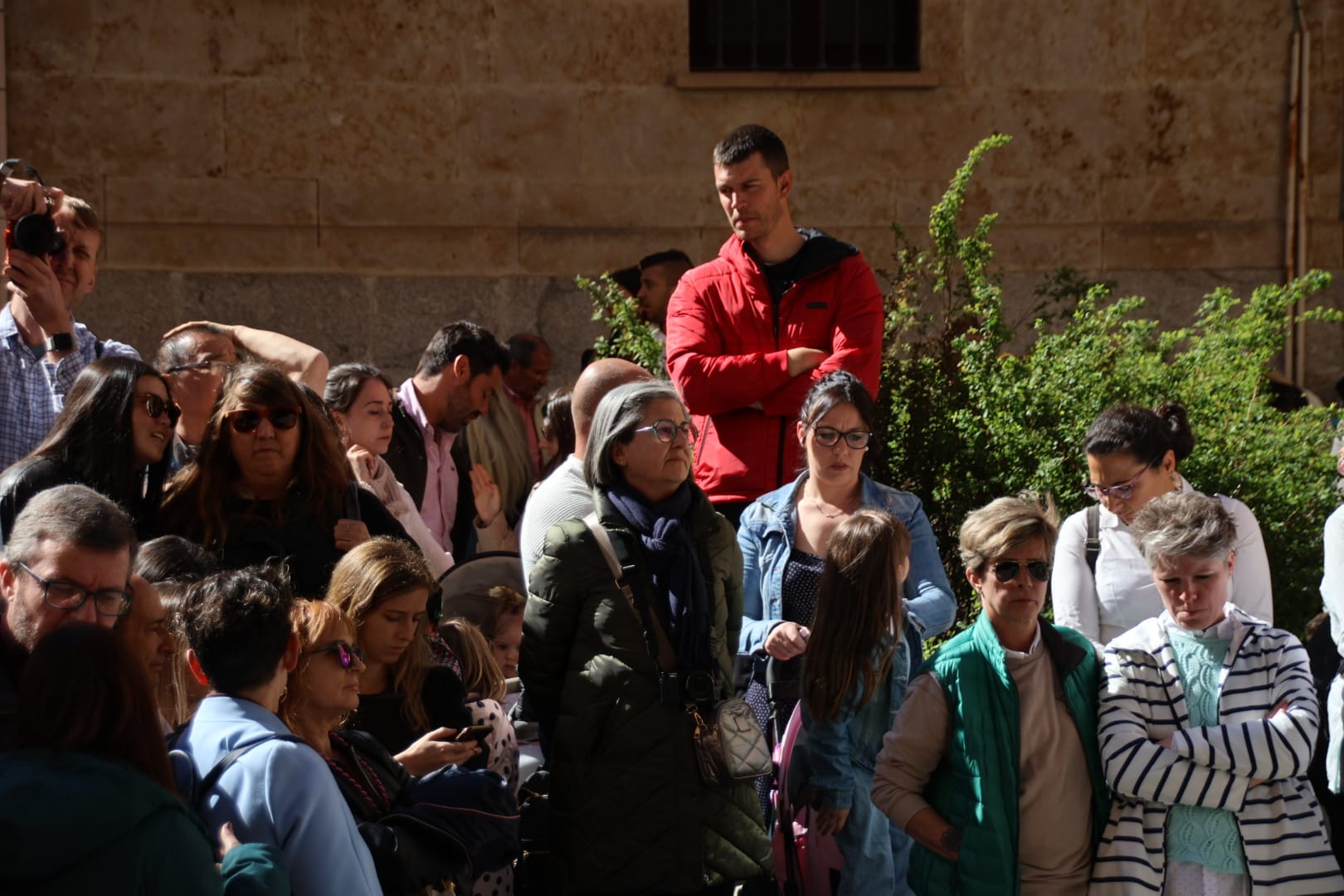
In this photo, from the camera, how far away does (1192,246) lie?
10.6 meters

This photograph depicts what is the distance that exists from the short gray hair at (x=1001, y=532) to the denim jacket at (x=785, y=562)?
74cm

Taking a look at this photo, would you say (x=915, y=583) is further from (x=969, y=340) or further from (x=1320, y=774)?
(x=969, y=340)

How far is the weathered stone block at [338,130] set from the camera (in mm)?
9930

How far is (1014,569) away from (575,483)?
5.33 feet

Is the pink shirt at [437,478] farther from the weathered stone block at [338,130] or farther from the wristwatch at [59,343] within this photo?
the weathered stone block at [338,130]

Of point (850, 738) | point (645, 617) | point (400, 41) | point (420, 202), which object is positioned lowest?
point (850, 738)

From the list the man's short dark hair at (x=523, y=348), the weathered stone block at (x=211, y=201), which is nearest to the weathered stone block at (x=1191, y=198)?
the man's short dark hair at (x=523, y=348)

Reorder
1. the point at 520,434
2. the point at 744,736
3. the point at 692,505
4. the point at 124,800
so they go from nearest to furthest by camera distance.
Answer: the point at 124,800 → the point at 744,736 → the point at 692,505 → the point at 520,434

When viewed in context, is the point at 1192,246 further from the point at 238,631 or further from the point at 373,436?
the point at 238,631

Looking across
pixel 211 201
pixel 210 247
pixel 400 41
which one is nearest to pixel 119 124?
pixel 211 201

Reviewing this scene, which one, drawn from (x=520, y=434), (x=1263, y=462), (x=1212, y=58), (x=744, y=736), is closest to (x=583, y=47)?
(x=520, y=434)

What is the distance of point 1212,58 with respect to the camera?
34.3 feet

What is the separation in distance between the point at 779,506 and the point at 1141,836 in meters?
1.70

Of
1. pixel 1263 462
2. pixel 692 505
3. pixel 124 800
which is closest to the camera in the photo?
pixel 124 800
